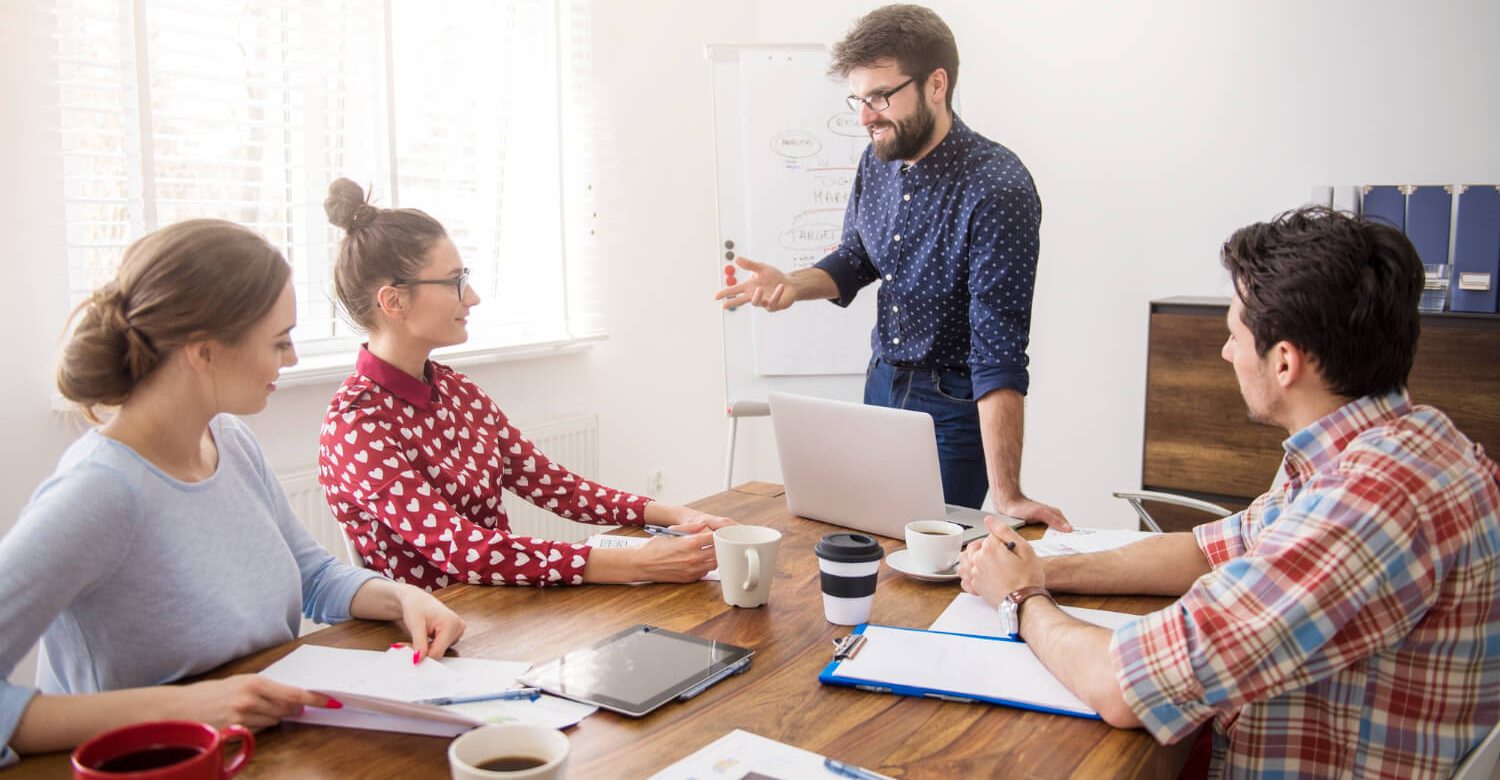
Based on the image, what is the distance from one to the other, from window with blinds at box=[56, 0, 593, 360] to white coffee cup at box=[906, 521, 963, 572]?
4.40 feet

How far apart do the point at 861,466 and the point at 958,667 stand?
1.80 ft

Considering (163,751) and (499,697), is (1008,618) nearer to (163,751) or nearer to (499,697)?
(499,697)

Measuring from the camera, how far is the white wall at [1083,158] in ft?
10.8

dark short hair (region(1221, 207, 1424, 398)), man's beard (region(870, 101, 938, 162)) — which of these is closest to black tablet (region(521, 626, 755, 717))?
dark short hair (region(1221, 207, 1424, 398))

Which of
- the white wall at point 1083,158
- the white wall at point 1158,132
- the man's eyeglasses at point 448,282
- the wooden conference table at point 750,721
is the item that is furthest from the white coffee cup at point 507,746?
the white wall at point 1158,132

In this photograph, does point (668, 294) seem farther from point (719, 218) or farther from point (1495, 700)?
point (1495, 700)

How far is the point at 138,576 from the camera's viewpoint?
1.20 metres

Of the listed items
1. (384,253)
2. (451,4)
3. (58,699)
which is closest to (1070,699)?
(58,699)

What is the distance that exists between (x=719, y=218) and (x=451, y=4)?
1.06 metres

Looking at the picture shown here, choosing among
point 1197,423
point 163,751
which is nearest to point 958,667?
point 163,751

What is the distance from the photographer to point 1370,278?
1.20 m

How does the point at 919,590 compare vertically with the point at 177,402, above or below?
below

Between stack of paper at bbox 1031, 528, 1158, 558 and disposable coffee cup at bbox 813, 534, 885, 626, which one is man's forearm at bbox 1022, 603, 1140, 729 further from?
stack of paper at bbox 1031, 528, 1158, 558

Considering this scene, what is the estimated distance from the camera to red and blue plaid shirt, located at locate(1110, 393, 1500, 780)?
108 cm
